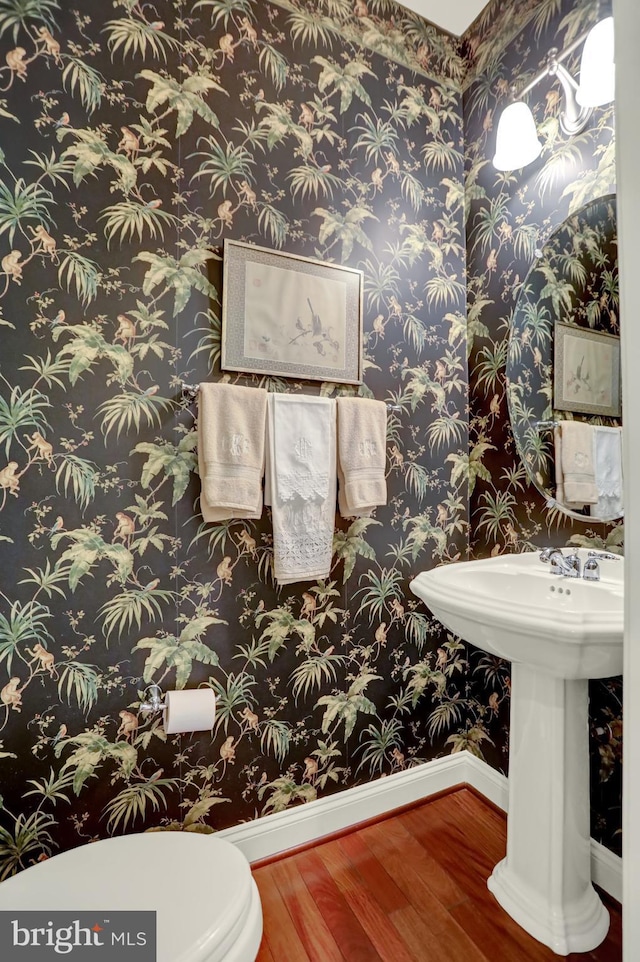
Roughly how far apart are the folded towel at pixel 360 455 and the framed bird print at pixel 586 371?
58cm

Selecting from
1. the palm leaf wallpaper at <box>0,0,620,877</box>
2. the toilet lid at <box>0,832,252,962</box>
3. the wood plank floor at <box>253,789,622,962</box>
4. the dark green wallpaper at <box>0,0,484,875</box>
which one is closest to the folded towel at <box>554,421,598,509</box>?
the palm leaf wallpaper at <box>0,0,620,877</box>

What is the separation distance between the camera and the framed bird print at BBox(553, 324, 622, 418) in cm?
129

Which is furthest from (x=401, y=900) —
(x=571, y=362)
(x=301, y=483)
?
(x=571, y=362)

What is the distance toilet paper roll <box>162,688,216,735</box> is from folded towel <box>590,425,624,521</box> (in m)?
1.24

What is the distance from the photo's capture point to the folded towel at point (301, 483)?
1361 millimetres

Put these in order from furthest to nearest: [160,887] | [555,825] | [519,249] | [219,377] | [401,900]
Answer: [519,249] < [219,377] < [401,900] < [555,825] < [160,887]

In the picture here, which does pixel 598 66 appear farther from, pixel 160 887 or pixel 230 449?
pixel 160 887

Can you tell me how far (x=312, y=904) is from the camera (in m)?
1.26

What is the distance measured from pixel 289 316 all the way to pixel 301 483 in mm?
538

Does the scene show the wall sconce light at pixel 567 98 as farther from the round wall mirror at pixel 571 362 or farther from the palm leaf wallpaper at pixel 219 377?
the round wall mirror at pixel 571 362

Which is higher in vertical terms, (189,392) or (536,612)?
(189,392)

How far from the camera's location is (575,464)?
1.40 metres

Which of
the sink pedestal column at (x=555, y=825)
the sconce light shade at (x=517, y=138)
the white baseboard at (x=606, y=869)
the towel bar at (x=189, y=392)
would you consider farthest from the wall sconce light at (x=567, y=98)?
the white baseboard at (x=606, y=869)

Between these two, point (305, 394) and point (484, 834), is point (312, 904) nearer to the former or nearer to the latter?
point (484, 834)
